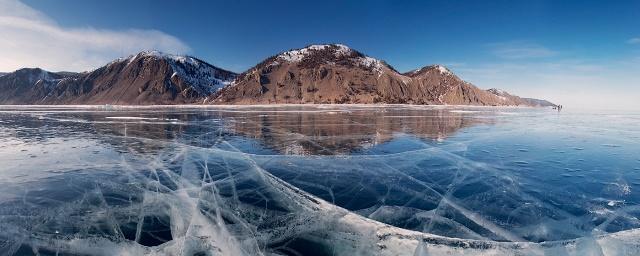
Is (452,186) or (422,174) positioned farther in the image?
(422,174)

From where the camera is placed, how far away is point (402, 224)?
703 cm

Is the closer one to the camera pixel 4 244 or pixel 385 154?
pixel 4 244

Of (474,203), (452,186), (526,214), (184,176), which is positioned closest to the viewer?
(526,214)

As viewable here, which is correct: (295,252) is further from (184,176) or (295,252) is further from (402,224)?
(184,176)

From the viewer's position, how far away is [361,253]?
19.4ft

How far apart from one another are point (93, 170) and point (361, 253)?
9625mm

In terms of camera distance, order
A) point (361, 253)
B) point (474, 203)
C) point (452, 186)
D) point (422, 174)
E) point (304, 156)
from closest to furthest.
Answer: point (361, 253), point (474, 203), point (452, 186), point (422, 174), point (304, 156)

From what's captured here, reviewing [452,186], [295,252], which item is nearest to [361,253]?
[295,252]

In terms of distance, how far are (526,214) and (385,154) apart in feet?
25.0

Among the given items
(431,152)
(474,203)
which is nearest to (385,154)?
(431,152)

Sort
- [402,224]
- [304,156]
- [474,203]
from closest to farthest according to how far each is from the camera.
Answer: [402,224] < [474,203] < [304,156]

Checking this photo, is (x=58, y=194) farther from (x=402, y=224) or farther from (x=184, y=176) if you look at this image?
(x=402, y=224)

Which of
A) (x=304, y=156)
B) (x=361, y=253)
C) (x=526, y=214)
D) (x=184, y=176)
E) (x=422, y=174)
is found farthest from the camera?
(x=304, y=156)

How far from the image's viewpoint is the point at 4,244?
6.09 m
